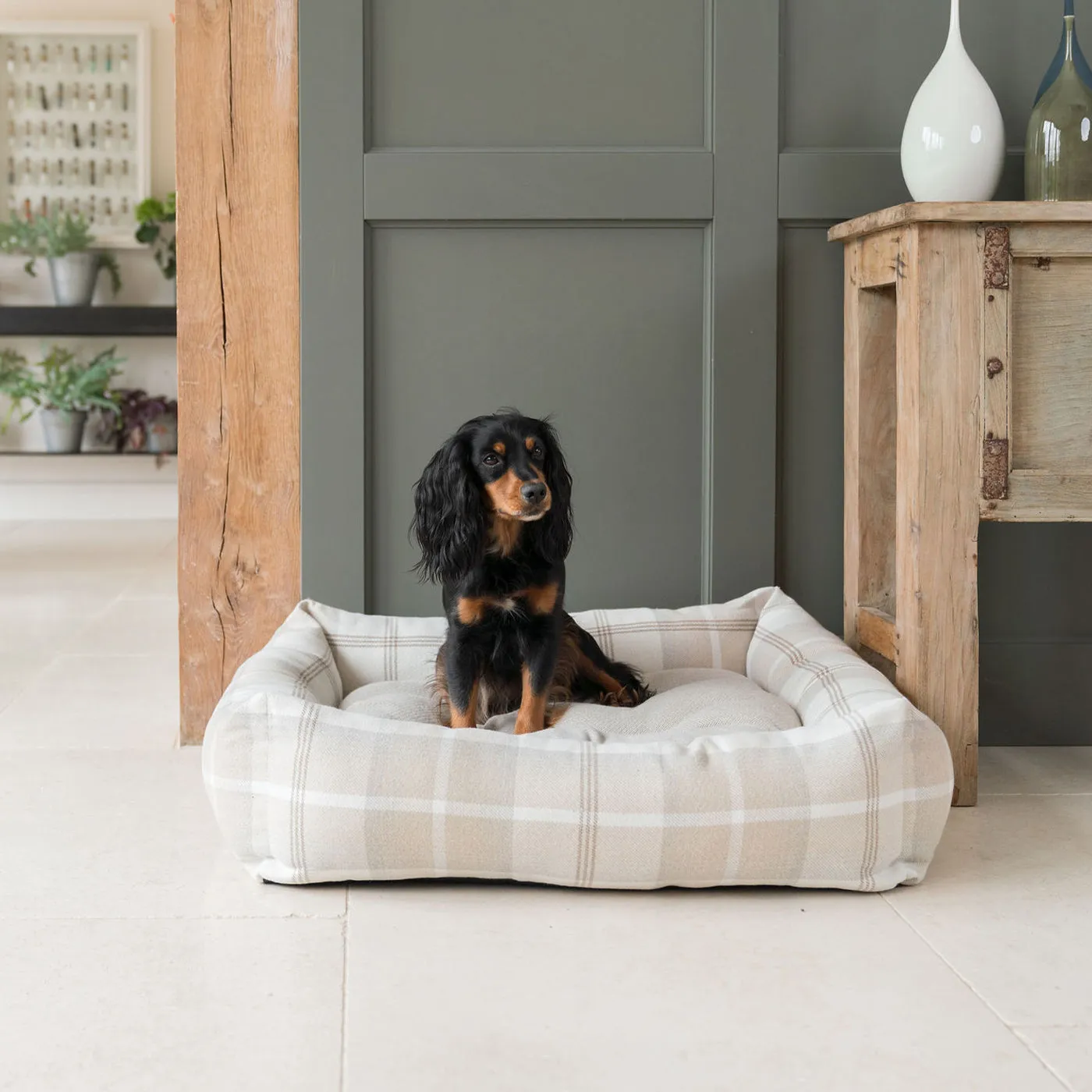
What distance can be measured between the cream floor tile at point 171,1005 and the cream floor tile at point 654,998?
0.17ft

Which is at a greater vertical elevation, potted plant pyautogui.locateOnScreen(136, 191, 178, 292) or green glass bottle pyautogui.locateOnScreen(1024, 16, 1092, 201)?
potted plant pyautogui.locateOnScreen(136, 191, 178, 292)

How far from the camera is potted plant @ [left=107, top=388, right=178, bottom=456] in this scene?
6410 mm

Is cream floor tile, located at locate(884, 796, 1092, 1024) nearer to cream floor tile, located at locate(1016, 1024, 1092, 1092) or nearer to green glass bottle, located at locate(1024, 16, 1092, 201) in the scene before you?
cream floor tile, located at locate(1016, 1024, 1092, 1092)

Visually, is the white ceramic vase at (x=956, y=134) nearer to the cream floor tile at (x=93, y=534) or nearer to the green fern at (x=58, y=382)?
the cream floor tile at (x=93, y=534)

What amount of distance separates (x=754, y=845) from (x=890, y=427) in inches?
39.9

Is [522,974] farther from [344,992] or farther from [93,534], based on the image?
[93,534]

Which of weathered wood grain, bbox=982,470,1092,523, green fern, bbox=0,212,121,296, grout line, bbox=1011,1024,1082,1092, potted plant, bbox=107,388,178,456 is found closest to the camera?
grout line, bbox=1011,1024,1082,1092

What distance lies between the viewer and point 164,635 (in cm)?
364

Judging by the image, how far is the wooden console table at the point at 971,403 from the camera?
6.81 feet

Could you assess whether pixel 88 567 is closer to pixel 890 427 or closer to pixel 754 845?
pixel 890 427

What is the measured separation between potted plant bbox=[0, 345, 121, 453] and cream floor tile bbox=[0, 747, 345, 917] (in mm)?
4208

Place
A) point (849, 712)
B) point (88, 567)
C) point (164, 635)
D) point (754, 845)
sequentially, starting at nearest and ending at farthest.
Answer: point (754, 845), point (849, 712), point (164, 635), point (88, 567)

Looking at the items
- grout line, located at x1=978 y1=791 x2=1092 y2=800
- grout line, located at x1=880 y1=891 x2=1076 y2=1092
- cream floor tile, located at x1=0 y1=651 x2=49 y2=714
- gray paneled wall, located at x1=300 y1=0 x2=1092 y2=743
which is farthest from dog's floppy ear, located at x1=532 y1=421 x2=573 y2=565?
cream floor tile, located at x1=0 y1=651 x2=49 y2=714

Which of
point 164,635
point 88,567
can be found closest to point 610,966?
point 164,635
